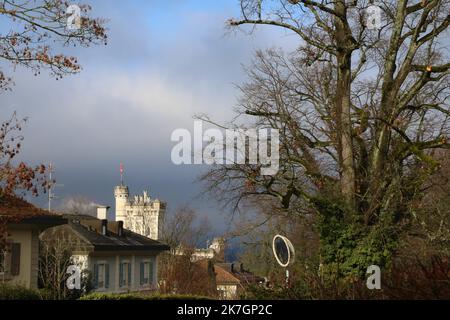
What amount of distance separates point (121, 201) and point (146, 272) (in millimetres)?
43871

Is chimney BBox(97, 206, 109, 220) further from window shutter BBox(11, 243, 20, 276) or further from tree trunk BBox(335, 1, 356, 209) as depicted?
tree trunk BBox(335, 1, 356, 209)

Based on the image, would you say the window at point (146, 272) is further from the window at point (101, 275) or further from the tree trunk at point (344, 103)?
the tree trunk at point (344, 103)

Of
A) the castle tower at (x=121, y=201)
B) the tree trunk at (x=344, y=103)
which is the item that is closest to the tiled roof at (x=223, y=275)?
the castle tower at (x=121, y=201)

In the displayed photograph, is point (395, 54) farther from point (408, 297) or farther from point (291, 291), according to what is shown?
point (408, 297)

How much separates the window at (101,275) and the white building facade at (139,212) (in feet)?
144

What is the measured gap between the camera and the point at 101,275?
4300 cm

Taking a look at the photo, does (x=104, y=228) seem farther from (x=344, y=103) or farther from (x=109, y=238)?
(x=344, y=103)

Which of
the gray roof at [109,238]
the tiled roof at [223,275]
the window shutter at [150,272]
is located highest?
the gray roof at [109,238]

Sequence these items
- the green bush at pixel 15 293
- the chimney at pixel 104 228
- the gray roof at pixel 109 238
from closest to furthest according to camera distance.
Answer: the green bush at pixel 15 293 → the gray roof at pixel 109 238 → the chimney at pixel 104 228

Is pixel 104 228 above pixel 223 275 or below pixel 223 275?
above

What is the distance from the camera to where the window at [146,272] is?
48875 mm

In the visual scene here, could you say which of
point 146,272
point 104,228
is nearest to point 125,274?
point 146,272

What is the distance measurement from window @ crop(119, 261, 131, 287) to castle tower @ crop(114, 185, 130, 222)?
4422 cm

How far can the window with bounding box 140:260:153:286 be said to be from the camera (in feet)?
160
